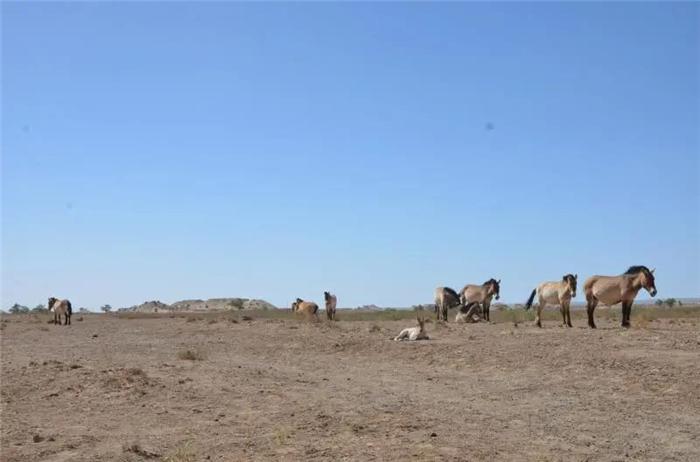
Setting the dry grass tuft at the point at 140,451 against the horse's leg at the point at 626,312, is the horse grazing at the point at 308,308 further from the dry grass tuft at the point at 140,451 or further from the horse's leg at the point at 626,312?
the dry grass tuft at the point at 140,451

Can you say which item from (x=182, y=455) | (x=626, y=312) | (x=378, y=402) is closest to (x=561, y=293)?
(x=626, y=312)

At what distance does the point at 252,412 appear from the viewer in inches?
476

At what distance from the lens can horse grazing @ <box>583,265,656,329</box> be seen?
2214 cm

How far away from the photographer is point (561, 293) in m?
25.0

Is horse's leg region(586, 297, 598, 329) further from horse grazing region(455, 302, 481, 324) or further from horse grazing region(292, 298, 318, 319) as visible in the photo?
horse grazing region(292, 298, 318, 319)

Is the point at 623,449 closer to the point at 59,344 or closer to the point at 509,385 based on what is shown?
the point at 509,385

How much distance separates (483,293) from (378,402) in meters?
23.4

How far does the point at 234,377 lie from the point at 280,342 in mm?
8677

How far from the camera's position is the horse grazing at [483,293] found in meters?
34.2

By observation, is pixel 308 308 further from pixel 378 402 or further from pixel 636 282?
pixel 378 402

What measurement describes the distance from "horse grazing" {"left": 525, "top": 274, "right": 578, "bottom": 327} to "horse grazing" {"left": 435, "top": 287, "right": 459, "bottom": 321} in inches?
390

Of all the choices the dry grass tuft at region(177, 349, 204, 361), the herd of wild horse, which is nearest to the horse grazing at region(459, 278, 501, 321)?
the herd of wild horse

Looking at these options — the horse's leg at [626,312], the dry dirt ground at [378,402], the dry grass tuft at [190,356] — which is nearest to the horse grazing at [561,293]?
the horse's leg at [626,312]

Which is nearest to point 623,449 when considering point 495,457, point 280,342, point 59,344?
point 495,457
